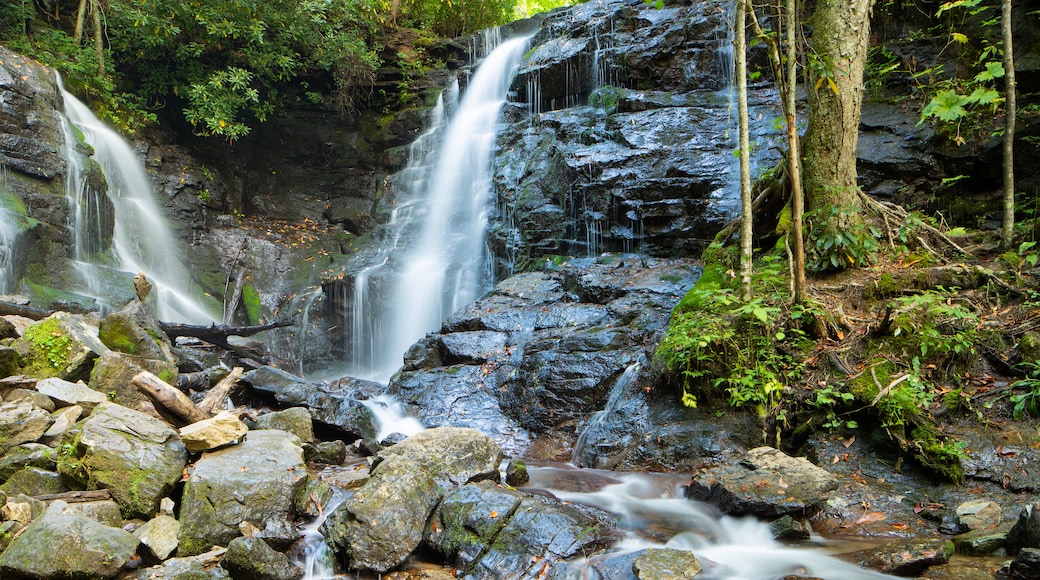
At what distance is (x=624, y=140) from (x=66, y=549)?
9.62 m

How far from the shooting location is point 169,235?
42.5 feet

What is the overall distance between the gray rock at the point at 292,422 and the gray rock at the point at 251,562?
7.26 ft

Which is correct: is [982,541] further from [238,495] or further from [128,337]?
[128,337]

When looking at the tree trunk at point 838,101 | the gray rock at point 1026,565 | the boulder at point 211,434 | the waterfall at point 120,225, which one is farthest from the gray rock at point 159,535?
the waterfall at point 120,225

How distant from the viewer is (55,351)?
6.17 meters

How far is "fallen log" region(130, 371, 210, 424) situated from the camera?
213 inches

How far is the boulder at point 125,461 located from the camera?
4.35m

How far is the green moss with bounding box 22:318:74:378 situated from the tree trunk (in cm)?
787

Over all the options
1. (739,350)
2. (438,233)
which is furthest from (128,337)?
(438,233)

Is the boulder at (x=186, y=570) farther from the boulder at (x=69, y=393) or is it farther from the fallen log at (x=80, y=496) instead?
the boulder at (x=69, y=393)

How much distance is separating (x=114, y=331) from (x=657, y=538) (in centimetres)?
655

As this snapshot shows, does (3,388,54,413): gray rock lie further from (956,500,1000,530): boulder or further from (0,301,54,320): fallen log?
(956,500,1000,530): boulder

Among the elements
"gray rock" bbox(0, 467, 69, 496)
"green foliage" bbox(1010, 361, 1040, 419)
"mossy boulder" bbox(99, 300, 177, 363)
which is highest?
"mossy boulder" bbox(99, 300, 177, 363)

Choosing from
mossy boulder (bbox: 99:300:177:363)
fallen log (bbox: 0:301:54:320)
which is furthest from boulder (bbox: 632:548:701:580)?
fallen log (bbox: 0:301:54:320)
